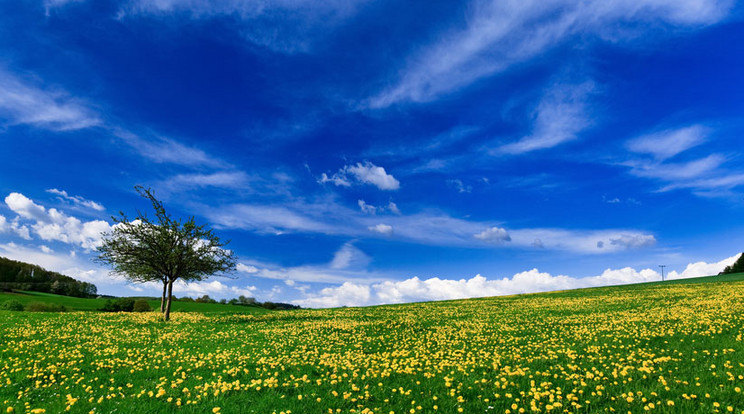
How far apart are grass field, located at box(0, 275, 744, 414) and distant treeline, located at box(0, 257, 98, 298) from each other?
99051 millimetres

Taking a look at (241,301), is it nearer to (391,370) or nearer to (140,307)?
(140,307)

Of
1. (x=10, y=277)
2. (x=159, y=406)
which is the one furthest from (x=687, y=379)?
(x=10, y=277)

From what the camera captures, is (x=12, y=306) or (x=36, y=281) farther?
(x=36, y=281)

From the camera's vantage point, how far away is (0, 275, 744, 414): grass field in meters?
8.86

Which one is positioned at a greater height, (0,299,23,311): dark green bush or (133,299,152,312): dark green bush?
(0,299,23,311): dark green bush

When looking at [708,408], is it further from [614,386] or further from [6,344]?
[6,344]

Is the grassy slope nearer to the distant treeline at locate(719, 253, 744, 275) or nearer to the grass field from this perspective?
the grass field

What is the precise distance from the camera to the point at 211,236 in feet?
116

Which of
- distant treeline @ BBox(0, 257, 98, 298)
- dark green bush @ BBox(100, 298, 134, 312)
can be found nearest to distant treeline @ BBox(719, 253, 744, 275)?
dark green bush @ BBox(100, 298, 134, 312)

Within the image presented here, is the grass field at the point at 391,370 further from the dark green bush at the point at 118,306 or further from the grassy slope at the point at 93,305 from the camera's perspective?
the grassy slope at the point at 93,305

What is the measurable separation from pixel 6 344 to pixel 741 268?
167m

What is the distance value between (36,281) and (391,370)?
146m

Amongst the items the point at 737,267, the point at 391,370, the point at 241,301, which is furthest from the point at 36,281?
the point at 737,267

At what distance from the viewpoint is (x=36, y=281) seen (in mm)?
112250
